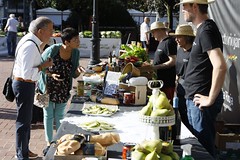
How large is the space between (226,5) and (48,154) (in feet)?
12.8

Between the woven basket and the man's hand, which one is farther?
the woven basket

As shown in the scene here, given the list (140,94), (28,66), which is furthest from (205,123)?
→ (28,66)

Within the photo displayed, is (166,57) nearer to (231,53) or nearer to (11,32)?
(231,53)

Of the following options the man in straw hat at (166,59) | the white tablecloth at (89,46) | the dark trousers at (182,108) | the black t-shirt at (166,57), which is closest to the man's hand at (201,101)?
the dark trousers at (182,108)

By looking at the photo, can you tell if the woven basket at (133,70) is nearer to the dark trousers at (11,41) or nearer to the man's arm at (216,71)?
the man's arm at (216,71)

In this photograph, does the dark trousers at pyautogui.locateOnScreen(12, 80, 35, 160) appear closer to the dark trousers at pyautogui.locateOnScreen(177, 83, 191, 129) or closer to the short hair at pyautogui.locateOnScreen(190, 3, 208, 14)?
the dark trousers at pyautogui.locateOnScreen(177, 83, 191, 129)

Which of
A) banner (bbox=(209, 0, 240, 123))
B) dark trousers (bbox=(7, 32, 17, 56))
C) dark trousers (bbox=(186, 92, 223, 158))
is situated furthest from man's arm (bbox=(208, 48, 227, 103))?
dark trousers (bbox=(7, 32, 17, 56))

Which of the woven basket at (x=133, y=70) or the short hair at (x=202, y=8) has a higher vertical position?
the short hair at (x=202, y=8)

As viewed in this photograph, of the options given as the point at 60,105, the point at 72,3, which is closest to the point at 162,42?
the point at 60,105

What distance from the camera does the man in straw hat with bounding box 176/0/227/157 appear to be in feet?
11.7

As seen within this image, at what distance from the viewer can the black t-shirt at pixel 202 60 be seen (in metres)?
3.63

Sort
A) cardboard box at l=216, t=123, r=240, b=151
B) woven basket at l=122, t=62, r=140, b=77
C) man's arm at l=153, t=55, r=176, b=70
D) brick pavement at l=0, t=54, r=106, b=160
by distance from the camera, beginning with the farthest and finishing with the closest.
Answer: man's arm at l=153, t=55, r=176, b=70
brick pavement at l=0, t=54, r=106, b=160
cardboard box at l=216, t=123, r=240, b=151
woven basket at l=122, t=62, r=140, b=77

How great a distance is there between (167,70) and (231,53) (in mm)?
1078

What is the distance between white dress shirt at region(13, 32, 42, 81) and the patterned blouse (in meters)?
0.47
